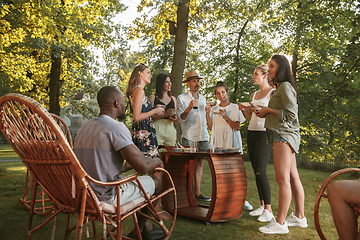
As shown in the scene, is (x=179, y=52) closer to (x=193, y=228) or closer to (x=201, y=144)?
(x=201, y=144)

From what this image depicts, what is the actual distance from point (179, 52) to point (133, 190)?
18.3 feet

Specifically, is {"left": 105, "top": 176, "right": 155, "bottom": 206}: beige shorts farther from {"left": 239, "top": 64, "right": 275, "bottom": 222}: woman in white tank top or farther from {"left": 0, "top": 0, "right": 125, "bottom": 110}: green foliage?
{"left": 0, "top": 0, "right": 125, "bottom": 110}: green foliage

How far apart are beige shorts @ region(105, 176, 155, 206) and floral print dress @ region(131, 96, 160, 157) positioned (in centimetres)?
120

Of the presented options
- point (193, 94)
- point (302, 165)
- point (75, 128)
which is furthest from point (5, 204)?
point (75, 128)

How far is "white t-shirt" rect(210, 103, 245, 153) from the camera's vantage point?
15.1ft

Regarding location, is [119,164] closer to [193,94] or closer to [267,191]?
[267,191]

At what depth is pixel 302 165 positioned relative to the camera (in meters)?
13.0

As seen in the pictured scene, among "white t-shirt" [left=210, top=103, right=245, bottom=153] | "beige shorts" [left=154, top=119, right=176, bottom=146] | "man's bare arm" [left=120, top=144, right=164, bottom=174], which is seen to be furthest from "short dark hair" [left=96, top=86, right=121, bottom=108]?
"white t-shirt" [left=210, top=103, right=245, bottom=153]

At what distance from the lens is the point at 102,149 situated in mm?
2170

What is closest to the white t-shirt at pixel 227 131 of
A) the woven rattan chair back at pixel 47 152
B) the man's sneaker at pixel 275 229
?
the man's sneaker at pixel 275 229

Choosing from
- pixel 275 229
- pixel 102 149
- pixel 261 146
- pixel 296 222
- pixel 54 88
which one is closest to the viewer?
pixel 102 149

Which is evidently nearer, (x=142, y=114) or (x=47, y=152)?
(x=47, y=152)

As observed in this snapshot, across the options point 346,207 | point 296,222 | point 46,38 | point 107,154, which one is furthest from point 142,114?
point 46,38

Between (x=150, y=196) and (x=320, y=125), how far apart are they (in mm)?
14129
